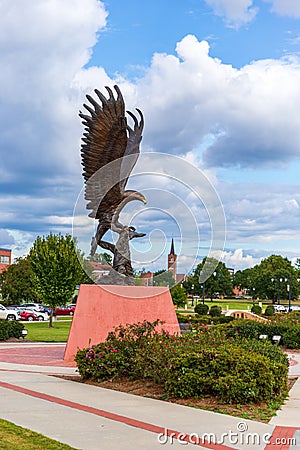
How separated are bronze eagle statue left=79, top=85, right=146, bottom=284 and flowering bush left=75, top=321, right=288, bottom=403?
4.07 meters

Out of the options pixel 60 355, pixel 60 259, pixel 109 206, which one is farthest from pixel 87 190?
pixel 60 259

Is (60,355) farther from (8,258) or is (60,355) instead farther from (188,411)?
(8,258)

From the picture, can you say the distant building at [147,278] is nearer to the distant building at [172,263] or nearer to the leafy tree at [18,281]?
the distant building at [172,263]

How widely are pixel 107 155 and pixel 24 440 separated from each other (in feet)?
31.7

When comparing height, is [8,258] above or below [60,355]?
above

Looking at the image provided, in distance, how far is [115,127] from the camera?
15.1m

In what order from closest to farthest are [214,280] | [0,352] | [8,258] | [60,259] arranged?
[0,352]
[60,259]
[214,280]
[8,258]

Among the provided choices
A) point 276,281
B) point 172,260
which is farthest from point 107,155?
point 276,281

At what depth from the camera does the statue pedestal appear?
593 inches

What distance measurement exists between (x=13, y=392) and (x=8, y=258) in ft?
311

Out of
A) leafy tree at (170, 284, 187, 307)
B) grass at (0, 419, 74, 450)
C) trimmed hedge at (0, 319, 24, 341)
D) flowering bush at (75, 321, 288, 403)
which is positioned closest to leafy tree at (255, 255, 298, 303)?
leafy tree at (170, 284, 187, 307)

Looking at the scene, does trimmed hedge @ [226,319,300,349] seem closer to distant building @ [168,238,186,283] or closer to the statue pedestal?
distant building @ [168,238,186,283]

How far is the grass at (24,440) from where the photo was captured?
254 inches

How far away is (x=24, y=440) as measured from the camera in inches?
266
